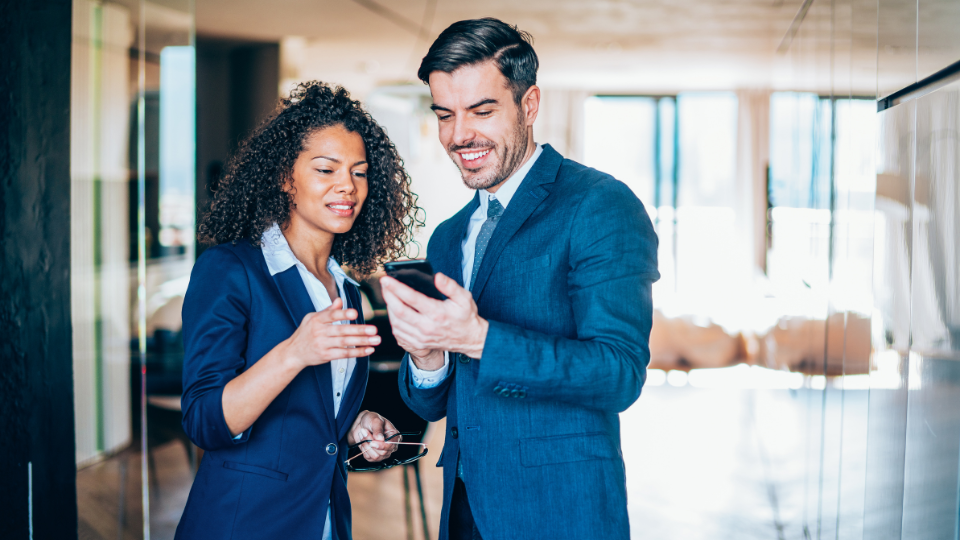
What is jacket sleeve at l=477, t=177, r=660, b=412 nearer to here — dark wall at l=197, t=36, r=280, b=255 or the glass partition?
the glass partition

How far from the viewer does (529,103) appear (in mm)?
1467

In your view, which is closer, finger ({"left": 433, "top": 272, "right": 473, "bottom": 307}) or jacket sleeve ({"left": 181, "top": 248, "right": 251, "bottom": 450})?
finger ({"left": 433, "top": 272, "right": 473, "bottom": 307})

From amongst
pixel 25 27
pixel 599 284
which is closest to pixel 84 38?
pixel 25 27

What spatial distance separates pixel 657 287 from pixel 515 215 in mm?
8325

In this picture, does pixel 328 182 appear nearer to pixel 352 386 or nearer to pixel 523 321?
pixel 352 386

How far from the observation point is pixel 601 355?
3.68 ft

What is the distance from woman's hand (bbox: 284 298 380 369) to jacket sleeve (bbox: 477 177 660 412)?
8.5 inches

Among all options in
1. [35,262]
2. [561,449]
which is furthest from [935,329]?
[35,262]

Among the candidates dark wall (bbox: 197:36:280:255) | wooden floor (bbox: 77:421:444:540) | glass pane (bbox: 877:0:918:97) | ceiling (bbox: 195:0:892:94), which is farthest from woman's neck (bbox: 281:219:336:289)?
dark wall (bbox: 197:36:280:255)

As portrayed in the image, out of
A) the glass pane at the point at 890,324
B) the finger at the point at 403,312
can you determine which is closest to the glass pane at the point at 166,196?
the finger at the point at 403,312

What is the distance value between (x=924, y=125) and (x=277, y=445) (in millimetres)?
1627

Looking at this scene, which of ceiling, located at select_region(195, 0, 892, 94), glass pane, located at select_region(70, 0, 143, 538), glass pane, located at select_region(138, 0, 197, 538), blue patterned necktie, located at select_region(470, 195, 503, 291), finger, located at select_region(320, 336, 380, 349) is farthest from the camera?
ceiling, located at select_region(195, 0, 892, 94)

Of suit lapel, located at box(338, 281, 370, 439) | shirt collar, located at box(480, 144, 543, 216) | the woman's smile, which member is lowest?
suit lapel, located at box(338, 281, 370, 439)

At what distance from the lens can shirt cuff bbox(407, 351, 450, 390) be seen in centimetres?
140
